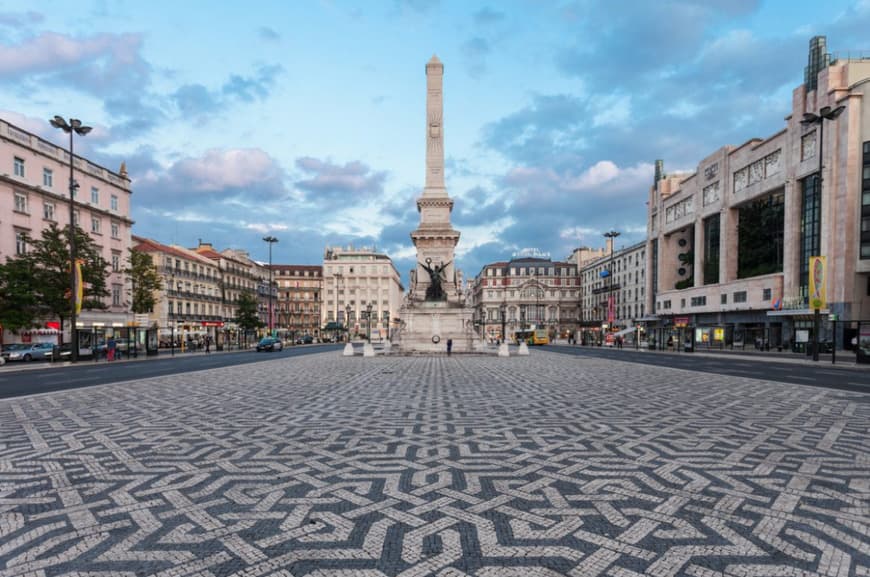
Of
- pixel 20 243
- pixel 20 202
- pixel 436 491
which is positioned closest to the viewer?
pixel 436 491

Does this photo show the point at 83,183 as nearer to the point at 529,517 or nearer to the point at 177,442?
the point at 177,442

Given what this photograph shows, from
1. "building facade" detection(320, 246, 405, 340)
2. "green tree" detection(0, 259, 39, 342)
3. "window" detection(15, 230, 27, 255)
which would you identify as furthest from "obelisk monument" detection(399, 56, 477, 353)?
"building facade" detection(320, 246, 405, 340)

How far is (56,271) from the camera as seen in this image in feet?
108

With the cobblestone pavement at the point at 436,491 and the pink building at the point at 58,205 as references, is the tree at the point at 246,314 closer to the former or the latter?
the pink building at the point at 58,205

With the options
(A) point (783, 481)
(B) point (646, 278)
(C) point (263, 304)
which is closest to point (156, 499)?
(A) point (783, 481)

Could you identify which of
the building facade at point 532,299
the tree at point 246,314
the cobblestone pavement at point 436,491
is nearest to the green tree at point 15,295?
the cobblestone pavement at point 436,491

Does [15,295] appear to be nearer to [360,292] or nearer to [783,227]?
[783,227]

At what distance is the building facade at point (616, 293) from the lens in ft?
254

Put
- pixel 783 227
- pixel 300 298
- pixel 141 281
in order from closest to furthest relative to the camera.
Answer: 1. pixel 783 227
2. pixel 141 281
3. pixel 300 298

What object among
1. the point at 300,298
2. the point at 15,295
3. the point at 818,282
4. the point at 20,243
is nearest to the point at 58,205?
the point at 20,243

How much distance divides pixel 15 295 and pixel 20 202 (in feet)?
39.2

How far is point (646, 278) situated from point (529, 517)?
251 feet

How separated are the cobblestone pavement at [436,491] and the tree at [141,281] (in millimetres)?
45700

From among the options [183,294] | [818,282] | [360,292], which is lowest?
[183,294]
